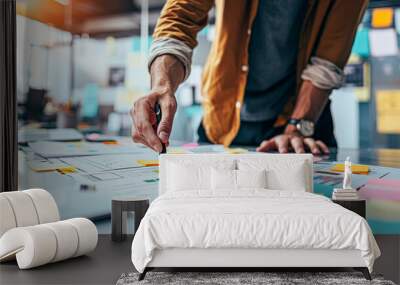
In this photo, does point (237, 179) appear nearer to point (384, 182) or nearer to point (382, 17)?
point (384, 182)

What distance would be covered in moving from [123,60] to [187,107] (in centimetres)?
74

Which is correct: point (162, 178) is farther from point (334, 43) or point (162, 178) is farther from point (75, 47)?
point (334, 43)

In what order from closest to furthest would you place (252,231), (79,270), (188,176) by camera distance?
(252,231) → (79,270) → (188,176)

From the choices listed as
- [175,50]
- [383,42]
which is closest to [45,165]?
[175,50]

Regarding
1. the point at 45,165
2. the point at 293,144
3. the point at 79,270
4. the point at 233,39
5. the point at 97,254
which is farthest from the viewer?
the point at 45,165

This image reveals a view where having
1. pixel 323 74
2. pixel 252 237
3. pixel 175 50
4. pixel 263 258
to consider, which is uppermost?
pixel 175 50

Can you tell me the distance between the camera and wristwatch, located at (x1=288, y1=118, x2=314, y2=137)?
16.3 feet

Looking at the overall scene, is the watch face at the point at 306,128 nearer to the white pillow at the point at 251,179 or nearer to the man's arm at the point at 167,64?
the white pillow at the point at 251,179

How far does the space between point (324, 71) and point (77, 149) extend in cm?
230

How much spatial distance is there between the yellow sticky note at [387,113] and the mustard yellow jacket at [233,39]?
0.47m

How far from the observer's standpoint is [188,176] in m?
4.70

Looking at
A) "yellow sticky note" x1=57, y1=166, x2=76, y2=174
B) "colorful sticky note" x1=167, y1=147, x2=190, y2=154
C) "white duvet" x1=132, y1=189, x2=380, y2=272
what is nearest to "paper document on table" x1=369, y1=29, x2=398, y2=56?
"colorful sticky note" x1=167, y1=147, x2=190, y2=154

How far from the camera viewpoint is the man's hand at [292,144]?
5008mm

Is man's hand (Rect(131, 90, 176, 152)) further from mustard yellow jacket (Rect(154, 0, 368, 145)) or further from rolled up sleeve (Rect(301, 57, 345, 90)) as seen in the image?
rolled up sleeve (Rect(301, 57, 345, 90))
